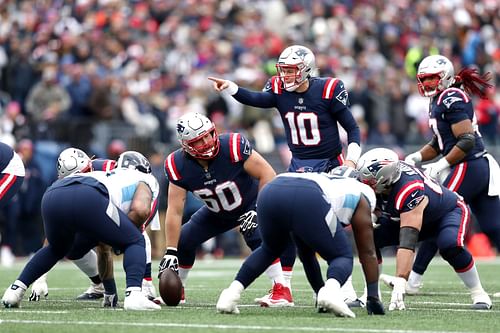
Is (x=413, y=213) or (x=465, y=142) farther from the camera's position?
(x=465, y=142)

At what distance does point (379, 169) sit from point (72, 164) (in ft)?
7.92

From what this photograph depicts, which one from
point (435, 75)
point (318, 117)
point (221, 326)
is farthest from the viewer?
point (435, 75)

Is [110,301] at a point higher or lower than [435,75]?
lower

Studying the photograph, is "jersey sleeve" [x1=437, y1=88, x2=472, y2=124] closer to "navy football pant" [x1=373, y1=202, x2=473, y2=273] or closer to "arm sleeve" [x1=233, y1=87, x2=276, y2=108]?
"navy football pant" [x1=373, y1=202, x2=473, y2=273]

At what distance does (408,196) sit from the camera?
7.98 m

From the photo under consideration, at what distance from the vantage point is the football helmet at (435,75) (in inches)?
377

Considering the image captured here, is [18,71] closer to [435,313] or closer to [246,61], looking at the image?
[246,61]

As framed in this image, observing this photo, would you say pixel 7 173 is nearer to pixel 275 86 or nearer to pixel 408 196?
pixel 275 86

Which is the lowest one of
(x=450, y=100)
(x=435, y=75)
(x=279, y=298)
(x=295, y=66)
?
(x=279, y=298)

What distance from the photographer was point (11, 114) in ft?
52.3

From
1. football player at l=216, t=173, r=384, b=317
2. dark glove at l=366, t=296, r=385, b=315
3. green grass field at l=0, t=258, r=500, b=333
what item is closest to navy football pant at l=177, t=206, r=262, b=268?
green grass field at l=0, t=258, r=500, b=333

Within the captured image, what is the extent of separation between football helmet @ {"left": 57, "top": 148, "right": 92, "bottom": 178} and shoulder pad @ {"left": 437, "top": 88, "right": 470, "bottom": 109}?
9.84 ft

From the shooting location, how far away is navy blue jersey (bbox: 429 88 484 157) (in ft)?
31.2

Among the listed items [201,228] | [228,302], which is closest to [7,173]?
[201,228]
